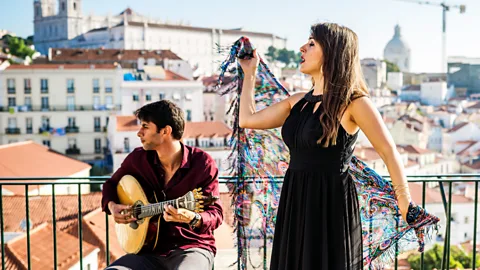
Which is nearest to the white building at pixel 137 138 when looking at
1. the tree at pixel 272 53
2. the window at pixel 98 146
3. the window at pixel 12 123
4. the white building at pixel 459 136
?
the window at pixel 98 146

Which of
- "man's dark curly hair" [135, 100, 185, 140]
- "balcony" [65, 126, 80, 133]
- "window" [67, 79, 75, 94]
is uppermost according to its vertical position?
"window" [67, 79, 75, 94]

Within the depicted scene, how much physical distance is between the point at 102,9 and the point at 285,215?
92.4 metres

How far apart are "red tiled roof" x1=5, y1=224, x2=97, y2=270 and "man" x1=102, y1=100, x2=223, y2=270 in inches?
411

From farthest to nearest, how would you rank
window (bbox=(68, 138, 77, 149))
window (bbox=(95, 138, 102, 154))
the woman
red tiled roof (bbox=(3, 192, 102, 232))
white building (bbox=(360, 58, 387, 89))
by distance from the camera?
white building (bbox=(360, 58, 387, 89)) < window (bbox=(95, 138, 102, 154)) < window (bbox=(68, 138, 77, 149)) < red tiled roof (bbox=(3, 192, 102, 232)) < the woman

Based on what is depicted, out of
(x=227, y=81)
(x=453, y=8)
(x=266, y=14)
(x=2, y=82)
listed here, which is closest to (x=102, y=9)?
(x=266, y=14)

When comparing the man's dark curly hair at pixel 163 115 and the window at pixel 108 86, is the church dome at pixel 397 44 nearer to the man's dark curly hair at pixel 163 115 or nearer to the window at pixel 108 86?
the window at pixel 108 86

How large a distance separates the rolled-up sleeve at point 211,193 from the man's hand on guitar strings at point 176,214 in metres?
0.11

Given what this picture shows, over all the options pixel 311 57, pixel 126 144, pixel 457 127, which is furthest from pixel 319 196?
pixel 457 127

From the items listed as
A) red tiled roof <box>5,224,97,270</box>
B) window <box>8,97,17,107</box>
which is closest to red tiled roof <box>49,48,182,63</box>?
window <box>8,97,17,107</box>

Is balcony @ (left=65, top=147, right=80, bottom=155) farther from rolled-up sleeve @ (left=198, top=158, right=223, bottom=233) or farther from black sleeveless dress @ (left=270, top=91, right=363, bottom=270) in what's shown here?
black sleeveless dress @ (left=270, top=91, right=363, bottom=270)

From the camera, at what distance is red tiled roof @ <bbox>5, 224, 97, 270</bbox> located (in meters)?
13.1

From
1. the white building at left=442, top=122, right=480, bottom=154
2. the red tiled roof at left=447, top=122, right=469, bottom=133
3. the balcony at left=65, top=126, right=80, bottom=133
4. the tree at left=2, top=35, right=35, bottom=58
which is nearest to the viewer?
the balcony at left=65, top=126, right=80, bottom=133

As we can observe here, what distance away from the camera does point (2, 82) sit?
48281 millimetres

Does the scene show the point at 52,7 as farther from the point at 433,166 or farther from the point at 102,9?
the point at 433,166
